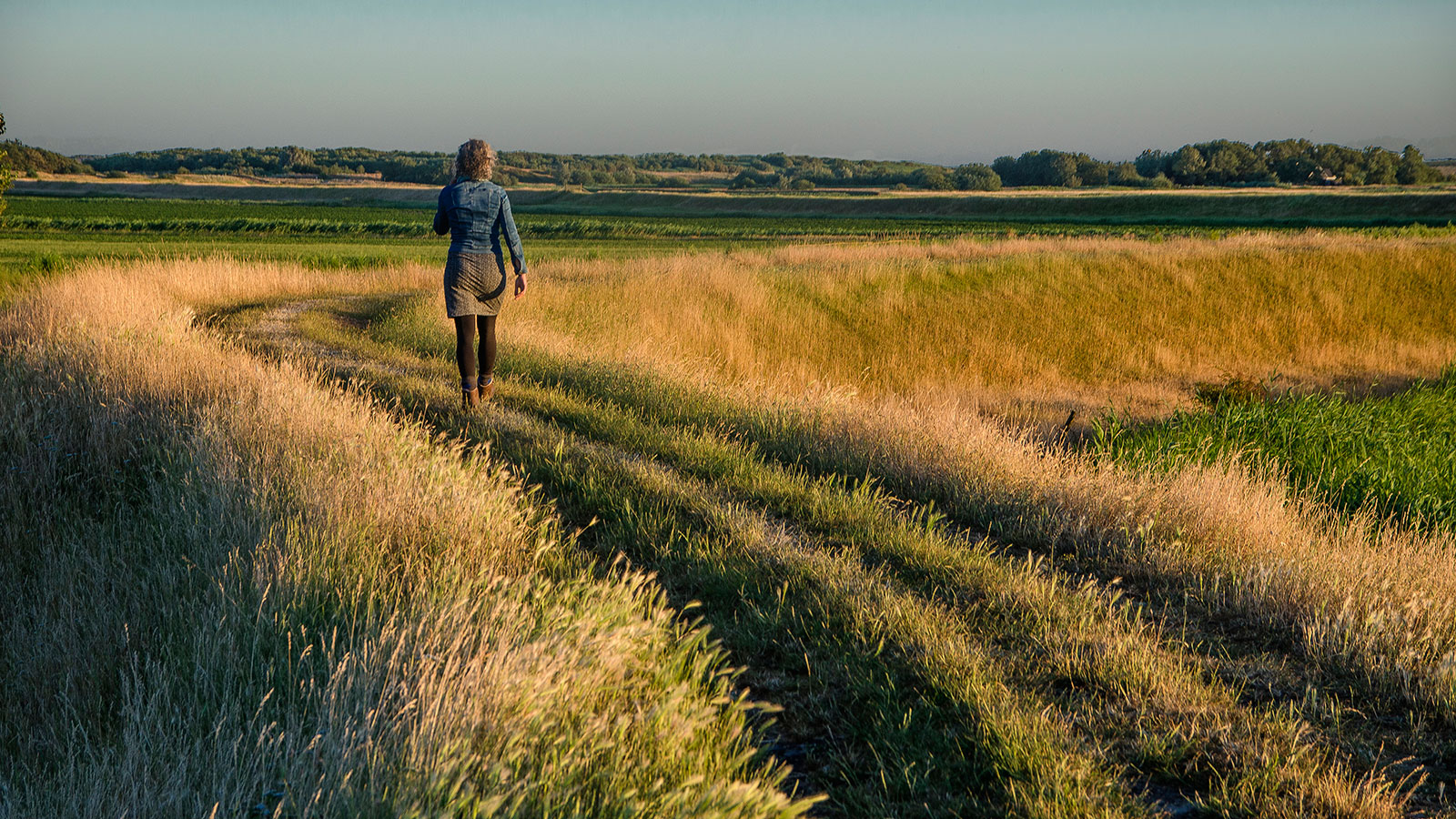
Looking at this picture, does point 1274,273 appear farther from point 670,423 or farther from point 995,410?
point 670,423

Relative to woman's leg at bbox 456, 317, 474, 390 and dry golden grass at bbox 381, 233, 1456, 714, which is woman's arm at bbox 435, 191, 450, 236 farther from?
dry golden grass at bbox 381, 233, 1456, 714

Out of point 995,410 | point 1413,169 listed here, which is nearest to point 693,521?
point 995,410

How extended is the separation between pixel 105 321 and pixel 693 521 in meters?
9.55

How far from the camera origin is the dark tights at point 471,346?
8523 millimetres

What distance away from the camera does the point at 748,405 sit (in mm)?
9453

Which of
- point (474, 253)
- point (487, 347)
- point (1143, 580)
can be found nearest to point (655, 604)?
point (1143, 580)

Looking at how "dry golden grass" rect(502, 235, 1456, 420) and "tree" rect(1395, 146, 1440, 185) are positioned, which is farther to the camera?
"tree" rect(1395, 146, 1440, 185)

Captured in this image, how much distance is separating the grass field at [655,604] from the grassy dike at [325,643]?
0.09ft

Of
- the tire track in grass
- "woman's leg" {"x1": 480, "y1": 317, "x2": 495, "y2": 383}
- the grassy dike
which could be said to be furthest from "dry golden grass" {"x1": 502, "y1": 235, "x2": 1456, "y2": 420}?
the tire track in grass

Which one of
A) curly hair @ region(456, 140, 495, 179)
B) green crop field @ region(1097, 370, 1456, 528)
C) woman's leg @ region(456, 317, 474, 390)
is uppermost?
curly hair @ region(456, 140, 495, 179)

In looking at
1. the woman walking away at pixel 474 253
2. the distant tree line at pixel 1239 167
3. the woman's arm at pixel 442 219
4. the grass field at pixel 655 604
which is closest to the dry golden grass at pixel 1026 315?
the woman walking away at pixel 474 253

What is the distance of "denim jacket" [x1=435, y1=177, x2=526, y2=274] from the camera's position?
8.27 m

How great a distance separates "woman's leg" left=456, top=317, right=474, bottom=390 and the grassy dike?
119 centimetres

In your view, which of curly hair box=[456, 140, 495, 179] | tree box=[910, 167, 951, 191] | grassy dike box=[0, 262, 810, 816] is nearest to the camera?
grassy dike box=[0, 262, 810, 816]
